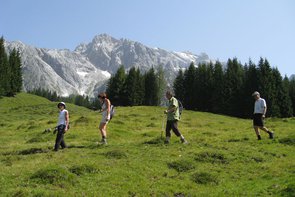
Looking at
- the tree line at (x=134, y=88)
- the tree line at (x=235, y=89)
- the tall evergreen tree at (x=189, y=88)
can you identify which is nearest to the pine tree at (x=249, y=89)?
the tree line at (x=235, y=89)

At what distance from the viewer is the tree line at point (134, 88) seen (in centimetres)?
11381

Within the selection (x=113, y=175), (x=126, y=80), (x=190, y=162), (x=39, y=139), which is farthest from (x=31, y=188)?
(x=126, y=80)

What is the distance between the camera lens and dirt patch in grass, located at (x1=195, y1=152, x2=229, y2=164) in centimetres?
1686

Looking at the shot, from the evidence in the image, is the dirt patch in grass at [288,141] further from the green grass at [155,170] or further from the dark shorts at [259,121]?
the dark shorts at [259,121]

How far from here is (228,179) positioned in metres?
14.4

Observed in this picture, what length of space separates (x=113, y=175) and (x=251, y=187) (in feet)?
17.6

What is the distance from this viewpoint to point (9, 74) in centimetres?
10900

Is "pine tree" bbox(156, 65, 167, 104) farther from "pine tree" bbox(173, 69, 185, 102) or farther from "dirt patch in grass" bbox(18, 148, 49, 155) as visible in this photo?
"dirt patch in grass" bbox(18, 148, 49, 155)

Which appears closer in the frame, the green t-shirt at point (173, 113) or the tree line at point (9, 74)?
the green t-shirt at point (173, 113)

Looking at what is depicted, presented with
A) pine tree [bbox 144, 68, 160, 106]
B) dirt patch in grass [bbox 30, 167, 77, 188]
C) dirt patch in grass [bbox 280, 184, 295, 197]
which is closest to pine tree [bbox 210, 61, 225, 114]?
pine tree [bbox 144, 68, 160, 106]

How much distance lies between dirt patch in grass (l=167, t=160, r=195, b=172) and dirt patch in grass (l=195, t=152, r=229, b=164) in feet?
3.89

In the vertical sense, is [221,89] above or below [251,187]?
above

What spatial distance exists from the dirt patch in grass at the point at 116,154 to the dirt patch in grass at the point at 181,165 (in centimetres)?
253

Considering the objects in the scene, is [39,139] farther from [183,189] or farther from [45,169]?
[183,189]
